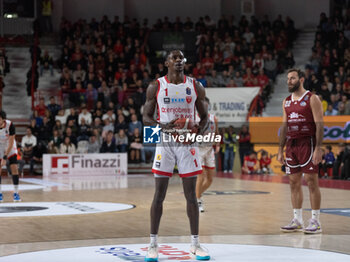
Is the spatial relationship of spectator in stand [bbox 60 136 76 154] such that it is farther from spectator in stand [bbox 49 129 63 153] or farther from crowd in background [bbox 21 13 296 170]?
spectator in stand [bbox 49 129 63 153]

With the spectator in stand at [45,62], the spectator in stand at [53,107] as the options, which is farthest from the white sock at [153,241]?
the spectator in stand at [45,62]

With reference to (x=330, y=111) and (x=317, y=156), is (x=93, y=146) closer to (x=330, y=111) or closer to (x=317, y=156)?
(x=330, y=111)

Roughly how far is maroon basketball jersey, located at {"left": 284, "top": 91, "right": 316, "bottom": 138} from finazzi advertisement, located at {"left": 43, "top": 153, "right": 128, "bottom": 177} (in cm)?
1382

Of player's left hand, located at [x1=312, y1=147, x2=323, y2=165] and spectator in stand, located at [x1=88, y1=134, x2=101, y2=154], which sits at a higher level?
player's left hand, located at [x1=312, y1=147, x2=323, y2=165]

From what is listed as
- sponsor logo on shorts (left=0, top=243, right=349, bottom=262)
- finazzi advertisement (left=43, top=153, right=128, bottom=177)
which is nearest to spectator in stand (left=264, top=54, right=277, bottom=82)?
finazzi advertisement (left=43, top=153, right=128, bottom=177)

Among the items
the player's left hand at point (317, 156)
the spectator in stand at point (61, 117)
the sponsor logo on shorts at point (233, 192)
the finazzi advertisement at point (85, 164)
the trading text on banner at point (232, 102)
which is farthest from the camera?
the spectator in stand at point (61, 117)

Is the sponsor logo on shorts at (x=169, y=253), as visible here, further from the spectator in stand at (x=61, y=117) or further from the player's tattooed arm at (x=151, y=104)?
the spectator in stand at (x=61, y=117)

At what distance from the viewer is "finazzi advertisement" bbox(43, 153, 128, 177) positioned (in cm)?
2128

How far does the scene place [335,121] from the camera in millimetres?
19656

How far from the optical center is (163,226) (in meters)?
8.81

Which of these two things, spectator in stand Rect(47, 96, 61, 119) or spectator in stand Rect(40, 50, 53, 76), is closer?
spectator in stand Rect(47, 96, 61, 119)

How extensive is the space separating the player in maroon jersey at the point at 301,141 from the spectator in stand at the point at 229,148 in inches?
533

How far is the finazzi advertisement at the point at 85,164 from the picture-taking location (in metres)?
21.3

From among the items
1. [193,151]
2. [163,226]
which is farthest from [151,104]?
[163,226]
